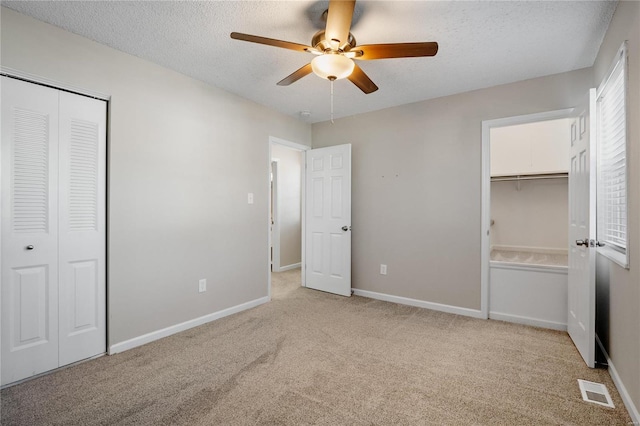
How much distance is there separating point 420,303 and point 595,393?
1.84 metres

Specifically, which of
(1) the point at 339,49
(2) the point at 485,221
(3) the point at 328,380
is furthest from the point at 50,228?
(2) the point at 485,221

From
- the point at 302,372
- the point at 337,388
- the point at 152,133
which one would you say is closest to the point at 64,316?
the point at 152,133

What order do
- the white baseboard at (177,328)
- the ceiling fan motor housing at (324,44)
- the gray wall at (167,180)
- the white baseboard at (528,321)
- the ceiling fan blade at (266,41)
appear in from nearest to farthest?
the ceiling fan blade at (266,41) < the ceiling fan motor housing at (324,44) < the gray wall at (167,180) < the white baseboard at (177,328) < the white baseboard at (528,321)

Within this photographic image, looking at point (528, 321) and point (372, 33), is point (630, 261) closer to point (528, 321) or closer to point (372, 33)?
point (528, 321)

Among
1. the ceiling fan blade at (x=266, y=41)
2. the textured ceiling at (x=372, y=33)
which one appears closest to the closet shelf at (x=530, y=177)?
the textured ceiling at (x=372, y=33)

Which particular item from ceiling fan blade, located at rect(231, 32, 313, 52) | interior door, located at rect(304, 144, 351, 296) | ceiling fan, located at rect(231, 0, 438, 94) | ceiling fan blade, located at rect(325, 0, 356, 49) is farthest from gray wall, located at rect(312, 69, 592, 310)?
ceiling fan blade, located at rect(231, 32, 313, 52)

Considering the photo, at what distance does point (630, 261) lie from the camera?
1.78 m

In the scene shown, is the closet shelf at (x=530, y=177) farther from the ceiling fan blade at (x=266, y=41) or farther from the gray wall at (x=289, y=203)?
the ceiling fan blade at (x=266, y=41)

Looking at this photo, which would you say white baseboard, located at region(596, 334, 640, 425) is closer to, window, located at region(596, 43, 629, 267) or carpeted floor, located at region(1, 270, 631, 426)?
carpeted floor, located at region(1, 270, 631, 426)

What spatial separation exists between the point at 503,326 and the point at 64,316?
12.5 feet

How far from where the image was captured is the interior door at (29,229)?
204 centimetres

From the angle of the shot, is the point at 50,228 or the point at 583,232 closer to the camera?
the point at 50,228

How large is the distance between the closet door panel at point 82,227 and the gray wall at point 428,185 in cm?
285

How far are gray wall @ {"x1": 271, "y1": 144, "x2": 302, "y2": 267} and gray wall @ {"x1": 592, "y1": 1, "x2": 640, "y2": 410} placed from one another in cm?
446
